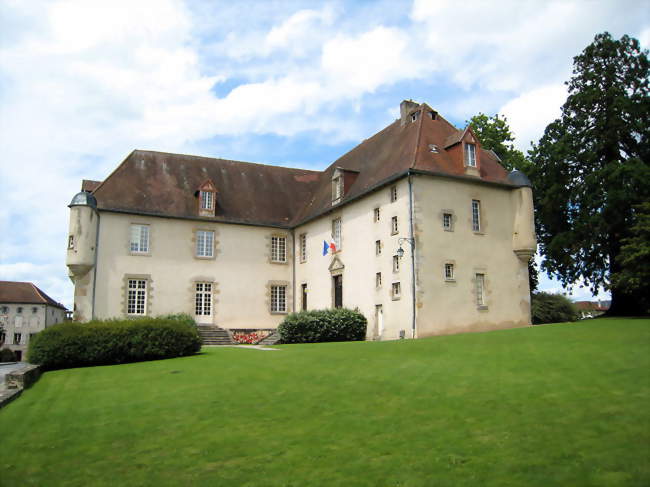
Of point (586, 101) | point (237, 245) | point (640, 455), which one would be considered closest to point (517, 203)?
point (586, 101)

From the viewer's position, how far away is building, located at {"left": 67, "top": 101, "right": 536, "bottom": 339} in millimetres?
23484

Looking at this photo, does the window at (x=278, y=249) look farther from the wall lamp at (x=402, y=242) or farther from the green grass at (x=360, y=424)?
the green grass at (x=360, y=424)

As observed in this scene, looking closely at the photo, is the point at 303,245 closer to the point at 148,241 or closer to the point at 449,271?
the point at 148,241

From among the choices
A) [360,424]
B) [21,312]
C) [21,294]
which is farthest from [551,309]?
[21,294]

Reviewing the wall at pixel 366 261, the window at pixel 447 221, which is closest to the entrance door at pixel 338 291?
the wall at pixel 366 261

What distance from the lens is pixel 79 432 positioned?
8.76m

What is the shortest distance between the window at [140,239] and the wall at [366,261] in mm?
8362

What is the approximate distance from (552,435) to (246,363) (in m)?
9.61

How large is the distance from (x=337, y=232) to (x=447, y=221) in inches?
253

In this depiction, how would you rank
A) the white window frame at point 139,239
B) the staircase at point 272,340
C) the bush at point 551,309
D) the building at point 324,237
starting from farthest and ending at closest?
the bush at point 551,309 → the white window frame at point 139,239 → the staircase at point 272,340 → the building at point 324,237

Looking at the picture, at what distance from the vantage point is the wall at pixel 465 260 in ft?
74.7

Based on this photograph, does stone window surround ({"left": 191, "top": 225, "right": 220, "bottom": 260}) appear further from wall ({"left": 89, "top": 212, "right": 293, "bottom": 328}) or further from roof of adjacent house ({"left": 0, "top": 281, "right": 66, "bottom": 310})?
roof of adjacent house ({"left": 0, "top": 281, "right": 66, "bottom": 310})

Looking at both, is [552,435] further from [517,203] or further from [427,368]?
[517,203]

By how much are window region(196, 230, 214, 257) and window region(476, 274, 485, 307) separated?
45.9 feet
